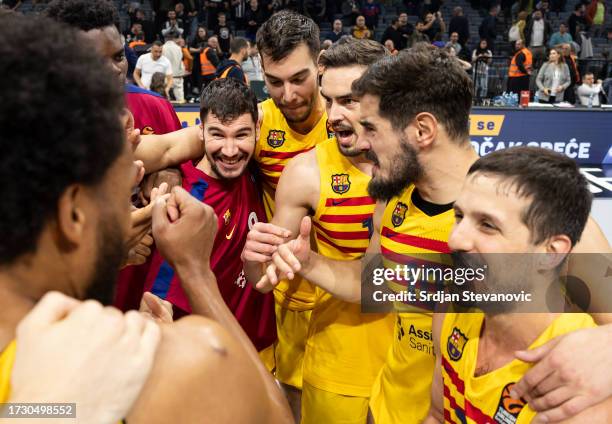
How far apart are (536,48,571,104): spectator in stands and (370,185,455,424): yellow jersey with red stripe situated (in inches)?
453

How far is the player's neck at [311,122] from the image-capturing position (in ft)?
11.5

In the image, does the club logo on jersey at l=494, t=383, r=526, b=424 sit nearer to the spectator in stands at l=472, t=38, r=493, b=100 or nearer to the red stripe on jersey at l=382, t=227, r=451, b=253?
the red stripe on jersey at l=382, t=227, r=451, b=253

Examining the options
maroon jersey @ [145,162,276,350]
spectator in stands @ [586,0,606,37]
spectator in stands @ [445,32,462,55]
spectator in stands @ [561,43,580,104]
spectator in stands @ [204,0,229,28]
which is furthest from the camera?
spectator in stands @ [586,0,606,37]

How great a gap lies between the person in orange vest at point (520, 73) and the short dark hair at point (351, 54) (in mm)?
10977

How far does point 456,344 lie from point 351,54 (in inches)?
63.5

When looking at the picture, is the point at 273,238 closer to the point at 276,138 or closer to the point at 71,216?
the point at 276,138

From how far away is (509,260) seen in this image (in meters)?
1.84

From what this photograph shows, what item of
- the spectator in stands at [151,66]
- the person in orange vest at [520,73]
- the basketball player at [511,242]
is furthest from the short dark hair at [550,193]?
the person in orange vest at [520,73]

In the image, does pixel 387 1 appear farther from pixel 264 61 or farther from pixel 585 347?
pixel 585 347

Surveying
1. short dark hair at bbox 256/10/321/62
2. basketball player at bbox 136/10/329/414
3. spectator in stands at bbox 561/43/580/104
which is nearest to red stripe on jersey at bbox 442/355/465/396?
basketball player at bbox 136/10/329/414

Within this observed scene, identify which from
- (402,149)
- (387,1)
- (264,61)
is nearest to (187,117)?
(264,61)

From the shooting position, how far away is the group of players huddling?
3.06 feet

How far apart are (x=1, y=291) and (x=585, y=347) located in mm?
1378

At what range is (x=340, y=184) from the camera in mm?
2914
